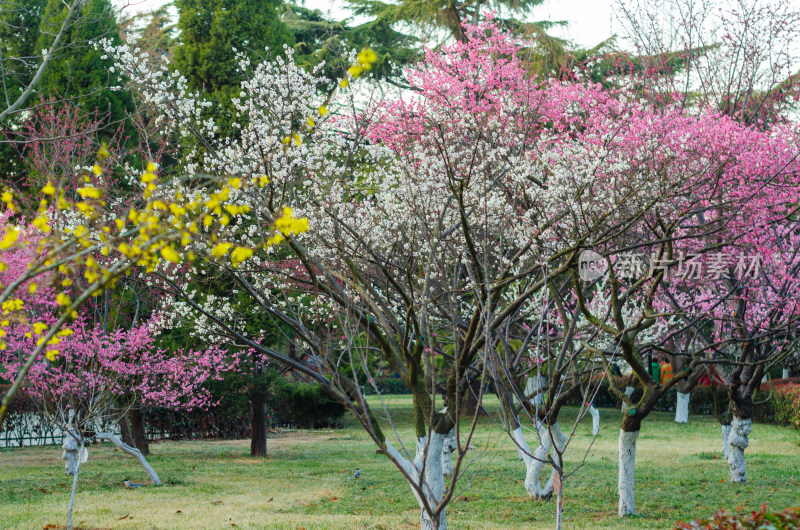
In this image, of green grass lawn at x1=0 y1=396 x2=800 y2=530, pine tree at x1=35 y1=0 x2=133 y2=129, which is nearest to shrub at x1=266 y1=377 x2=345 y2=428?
green grass lawn at x1=0 y1=396 x2=800 y2=530

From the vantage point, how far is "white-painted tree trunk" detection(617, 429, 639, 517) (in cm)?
829

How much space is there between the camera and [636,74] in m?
12.9

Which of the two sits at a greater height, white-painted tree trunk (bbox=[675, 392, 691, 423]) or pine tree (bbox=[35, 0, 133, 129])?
pine tree (bbox=[35, 0, 133, 129])

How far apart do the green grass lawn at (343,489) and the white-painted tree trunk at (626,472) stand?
193 millimetres

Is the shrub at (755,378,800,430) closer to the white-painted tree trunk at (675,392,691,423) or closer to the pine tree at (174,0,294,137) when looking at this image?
the white-painted tree trunk at (675,392,691,423)

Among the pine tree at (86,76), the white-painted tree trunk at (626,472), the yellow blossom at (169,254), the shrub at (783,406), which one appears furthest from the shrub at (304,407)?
the yellow blossom at (169,254)

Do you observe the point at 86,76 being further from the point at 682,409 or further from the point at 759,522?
the point at 759,522

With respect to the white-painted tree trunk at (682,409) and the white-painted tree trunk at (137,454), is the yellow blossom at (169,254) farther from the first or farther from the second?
the white-painted tree trunk at (682,409)

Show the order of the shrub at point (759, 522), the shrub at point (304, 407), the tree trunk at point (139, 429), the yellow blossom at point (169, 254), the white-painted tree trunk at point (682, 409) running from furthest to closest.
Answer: the white-painted tree trunk at point (682, 409) < the shrub at point (304, 407) < the tree trunk at point (139, 429) < the shrub at point (759, 522) < the yellow blossom at point (169, 254)

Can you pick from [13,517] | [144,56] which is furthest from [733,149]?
[13,517]

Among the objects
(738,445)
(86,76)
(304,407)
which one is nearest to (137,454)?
(738,445)

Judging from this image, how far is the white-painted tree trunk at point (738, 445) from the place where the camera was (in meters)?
10.4

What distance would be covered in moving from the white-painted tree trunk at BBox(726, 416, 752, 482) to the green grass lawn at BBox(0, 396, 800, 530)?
0.23m

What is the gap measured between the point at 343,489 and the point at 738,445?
5.63m
